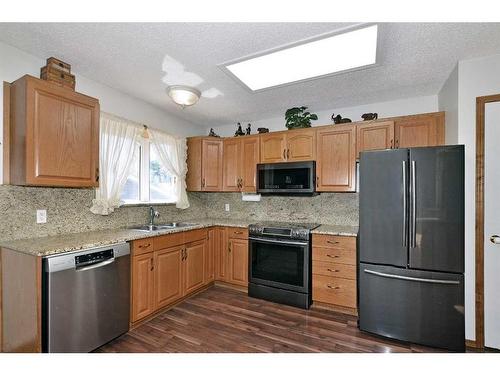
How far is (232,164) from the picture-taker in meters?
3.72

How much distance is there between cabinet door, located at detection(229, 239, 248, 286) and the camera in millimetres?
3275

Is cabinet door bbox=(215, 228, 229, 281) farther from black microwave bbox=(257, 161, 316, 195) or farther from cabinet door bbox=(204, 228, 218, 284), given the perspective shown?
black microwave bbox=(257, 161, 316, 195)

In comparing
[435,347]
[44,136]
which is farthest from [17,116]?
[435,347]

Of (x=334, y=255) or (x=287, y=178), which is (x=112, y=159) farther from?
(x=334, y=255)

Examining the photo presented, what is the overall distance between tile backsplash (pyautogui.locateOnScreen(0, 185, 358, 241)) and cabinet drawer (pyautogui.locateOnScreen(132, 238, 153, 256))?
24.7 inches

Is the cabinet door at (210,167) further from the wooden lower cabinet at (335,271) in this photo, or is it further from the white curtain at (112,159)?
the wooden lower cabinet at (335,271)

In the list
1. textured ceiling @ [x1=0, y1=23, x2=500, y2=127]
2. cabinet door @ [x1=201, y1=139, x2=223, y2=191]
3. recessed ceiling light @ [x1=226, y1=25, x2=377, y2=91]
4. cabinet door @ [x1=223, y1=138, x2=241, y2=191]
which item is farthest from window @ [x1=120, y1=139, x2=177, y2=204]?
recessed ceiling light @ [x1=226, y1=25, x2=377, y2=91]

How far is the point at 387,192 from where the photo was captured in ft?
7.30

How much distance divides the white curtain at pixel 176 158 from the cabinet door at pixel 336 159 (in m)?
1.99

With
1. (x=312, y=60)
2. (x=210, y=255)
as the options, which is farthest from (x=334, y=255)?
(x=312, y=60)

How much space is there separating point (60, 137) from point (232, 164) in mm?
2148
